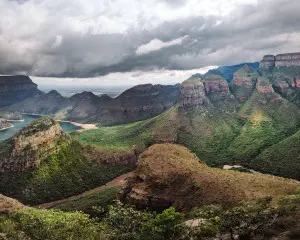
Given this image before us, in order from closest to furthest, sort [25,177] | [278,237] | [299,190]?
1. [278,237]
2. [299,190]
3. [25,177]

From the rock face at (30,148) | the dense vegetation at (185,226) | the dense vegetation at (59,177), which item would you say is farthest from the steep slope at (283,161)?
the rock face at (30,148)

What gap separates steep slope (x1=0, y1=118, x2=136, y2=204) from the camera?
159312 millimetres

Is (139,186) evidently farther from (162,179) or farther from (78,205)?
(78,205)

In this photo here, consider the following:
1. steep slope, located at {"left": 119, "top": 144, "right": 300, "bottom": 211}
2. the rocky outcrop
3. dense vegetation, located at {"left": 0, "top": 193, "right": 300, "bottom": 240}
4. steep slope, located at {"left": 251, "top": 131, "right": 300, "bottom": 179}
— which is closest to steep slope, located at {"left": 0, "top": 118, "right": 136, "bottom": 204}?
the rocky outcrop

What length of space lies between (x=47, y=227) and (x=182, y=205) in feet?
133

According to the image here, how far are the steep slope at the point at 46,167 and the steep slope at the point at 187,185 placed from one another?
68684mm

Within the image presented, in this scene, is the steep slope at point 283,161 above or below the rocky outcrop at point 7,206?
below

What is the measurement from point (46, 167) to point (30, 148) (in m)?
13.4

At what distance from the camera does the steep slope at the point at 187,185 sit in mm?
86375

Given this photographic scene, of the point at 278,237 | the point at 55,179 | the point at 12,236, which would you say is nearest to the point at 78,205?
the point at 55,179

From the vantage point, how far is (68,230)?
2530 inches

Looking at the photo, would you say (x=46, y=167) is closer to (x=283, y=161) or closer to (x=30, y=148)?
(x=30, y=148)

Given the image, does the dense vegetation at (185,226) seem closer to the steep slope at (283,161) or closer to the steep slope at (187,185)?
the steep slope at (187,185)

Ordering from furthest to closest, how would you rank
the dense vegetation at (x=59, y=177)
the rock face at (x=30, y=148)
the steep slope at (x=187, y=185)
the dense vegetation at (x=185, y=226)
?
the rock face at (x=30, y=148) < the dense vegetation at (x=59, y=177) < the steep slope at (x=187, y=185) < the dense vegetation at (x=185, y=226)
